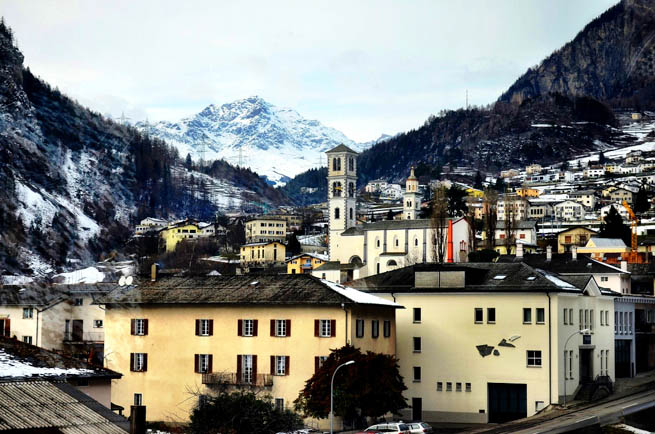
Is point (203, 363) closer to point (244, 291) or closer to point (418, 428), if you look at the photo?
point (244, 291)

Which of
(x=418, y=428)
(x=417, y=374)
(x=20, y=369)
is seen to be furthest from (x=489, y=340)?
(x=20, y=369)

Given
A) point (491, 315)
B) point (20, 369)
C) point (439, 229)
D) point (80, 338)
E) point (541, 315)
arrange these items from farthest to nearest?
point (439, 229) → point (491, 315) → point (541, 315) → point (20, 369) → point (80, 338)

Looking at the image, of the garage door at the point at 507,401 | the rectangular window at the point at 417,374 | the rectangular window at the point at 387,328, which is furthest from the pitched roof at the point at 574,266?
the rectangular window at the point at 387,328

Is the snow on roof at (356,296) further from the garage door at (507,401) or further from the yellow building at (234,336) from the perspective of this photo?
the garage door at (507,401)

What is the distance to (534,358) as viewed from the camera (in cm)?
7844

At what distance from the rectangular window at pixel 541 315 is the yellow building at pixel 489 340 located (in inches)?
2.9

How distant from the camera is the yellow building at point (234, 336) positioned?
73188 millimetres

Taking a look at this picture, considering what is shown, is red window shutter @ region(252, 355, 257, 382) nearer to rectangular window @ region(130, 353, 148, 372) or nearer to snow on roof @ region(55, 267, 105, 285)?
rectangular window @ region(130, 353, 148, 372)

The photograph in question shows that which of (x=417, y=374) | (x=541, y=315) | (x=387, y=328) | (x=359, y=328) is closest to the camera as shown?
(x=359, y=328)

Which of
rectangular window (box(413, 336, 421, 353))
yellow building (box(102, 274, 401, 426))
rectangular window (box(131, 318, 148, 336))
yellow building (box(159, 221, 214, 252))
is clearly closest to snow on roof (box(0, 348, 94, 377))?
yellow building (box(159, 221, 214, 252))

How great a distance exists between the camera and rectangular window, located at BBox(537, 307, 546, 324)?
258 feet

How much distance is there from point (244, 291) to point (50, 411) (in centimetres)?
4528

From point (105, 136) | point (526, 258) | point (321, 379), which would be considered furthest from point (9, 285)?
point (526, 258)

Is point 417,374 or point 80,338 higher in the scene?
point 80,338
